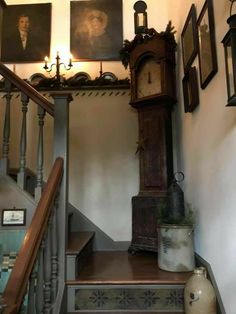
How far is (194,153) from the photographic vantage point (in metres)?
2.45

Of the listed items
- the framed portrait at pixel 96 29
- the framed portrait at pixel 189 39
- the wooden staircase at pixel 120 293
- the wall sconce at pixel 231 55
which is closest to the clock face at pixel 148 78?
the framed portrait at pixel 189 39

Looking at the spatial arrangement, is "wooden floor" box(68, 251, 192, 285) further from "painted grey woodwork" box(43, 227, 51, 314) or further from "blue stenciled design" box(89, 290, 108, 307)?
"painted grey woodwork" box(43, 227, 51, 314)

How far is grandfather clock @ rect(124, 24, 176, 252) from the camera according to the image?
113 inches

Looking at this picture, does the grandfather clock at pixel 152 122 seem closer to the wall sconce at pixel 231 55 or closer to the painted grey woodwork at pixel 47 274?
the painted grey woodwork at pixel 47 274

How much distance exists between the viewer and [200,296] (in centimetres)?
174

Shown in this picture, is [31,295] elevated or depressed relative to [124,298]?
elevated

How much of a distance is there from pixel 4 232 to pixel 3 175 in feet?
1.38

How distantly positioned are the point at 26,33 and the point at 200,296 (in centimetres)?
362

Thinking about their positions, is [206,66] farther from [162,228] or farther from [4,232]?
[4,232]

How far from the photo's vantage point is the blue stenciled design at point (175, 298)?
6.50ft

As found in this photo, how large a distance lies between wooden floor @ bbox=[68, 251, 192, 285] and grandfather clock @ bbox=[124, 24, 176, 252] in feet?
0.71

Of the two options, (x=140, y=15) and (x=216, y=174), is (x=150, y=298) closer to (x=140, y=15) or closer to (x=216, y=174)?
(x=216, y=174)

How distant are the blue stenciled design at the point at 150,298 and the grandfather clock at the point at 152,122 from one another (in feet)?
2.58

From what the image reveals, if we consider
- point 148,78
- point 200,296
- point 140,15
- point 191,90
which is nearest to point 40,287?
point 200,296
